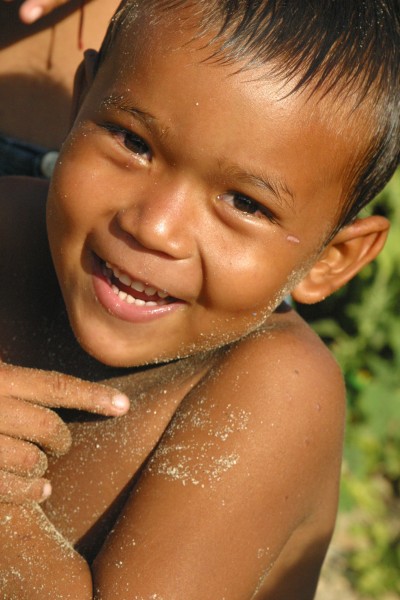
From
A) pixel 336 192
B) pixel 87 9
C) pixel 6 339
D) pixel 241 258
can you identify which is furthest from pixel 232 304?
pixel 87 9

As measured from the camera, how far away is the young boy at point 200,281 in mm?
1922

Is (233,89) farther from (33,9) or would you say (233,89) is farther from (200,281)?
(33,9)

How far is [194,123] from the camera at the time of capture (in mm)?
1897

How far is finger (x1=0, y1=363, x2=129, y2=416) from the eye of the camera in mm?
2131

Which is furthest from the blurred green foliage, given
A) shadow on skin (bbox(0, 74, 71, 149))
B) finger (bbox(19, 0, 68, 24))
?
finger (bbox(19, 0, 68, 24))

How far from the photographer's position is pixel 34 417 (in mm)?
2102

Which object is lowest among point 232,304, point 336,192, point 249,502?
point 249,502

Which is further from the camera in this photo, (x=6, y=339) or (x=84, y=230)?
(x=6, y=339)

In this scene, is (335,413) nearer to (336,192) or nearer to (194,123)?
(336,192)

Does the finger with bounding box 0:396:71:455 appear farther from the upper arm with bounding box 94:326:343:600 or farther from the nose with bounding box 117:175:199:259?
the nose with bounding box 117:175:199:259

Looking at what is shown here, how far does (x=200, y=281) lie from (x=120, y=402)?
37cm

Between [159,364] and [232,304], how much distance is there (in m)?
0.41

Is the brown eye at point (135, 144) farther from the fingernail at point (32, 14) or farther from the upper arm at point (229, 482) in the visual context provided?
the fingernail at point (32, 14)

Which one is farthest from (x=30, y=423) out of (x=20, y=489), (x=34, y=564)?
(x=34, y=564)
